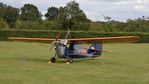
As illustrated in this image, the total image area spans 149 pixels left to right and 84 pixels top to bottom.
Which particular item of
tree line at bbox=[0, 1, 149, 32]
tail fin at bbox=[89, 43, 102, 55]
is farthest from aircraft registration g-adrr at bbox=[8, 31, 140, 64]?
tree line at bbox=[0, 1, 149, 32]

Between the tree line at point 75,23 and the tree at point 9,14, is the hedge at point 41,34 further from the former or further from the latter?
the tree at point 9,14

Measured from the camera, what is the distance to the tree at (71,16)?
8494 centimetres

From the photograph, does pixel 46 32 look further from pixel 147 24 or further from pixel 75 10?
pixel 147 24

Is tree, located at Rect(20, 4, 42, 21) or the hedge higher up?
tree, located at Rect(20, 4, 42, 21)

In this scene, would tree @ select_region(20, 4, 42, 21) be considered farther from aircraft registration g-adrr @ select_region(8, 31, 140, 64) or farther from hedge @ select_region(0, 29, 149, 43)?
aircraft registration g-adrr @ select_region(8, 31, 140, 64)

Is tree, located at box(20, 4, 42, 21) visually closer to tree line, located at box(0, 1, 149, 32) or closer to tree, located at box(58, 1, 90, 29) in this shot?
tree line, located at box(0, 1, 149, 32)

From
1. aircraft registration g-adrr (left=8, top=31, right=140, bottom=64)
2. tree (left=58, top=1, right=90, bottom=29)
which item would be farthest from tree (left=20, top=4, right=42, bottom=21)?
aircraft registration g-adrr (left=8, top=31, right=140, bottom=64)

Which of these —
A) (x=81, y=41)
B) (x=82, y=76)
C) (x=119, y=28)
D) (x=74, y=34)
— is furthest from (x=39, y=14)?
(x=82, y=76)

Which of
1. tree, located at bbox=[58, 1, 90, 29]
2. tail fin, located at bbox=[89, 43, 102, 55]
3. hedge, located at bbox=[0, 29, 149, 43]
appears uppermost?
tree, located at bbox=[58, 1, 90, 29]

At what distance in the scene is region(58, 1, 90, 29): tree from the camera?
279ft

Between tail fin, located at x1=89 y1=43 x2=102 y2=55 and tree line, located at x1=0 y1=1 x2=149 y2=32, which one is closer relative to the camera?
tail fin, located at x1=89 y1=43 x2=102 y2=55

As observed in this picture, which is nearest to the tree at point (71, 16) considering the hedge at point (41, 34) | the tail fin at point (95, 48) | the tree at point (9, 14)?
the hedge at point (41, 34)

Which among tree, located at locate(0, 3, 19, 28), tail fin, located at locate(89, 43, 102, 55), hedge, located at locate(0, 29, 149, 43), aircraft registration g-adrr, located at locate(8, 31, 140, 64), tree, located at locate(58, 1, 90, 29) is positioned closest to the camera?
aircraft registration g-adrr, located at locate(8, 31, 140, 64)

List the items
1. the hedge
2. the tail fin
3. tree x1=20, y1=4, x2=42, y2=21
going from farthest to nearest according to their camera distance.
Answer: tree x1=20, y1=4, x2=42, y2=21 < the hedge < the tail fin
